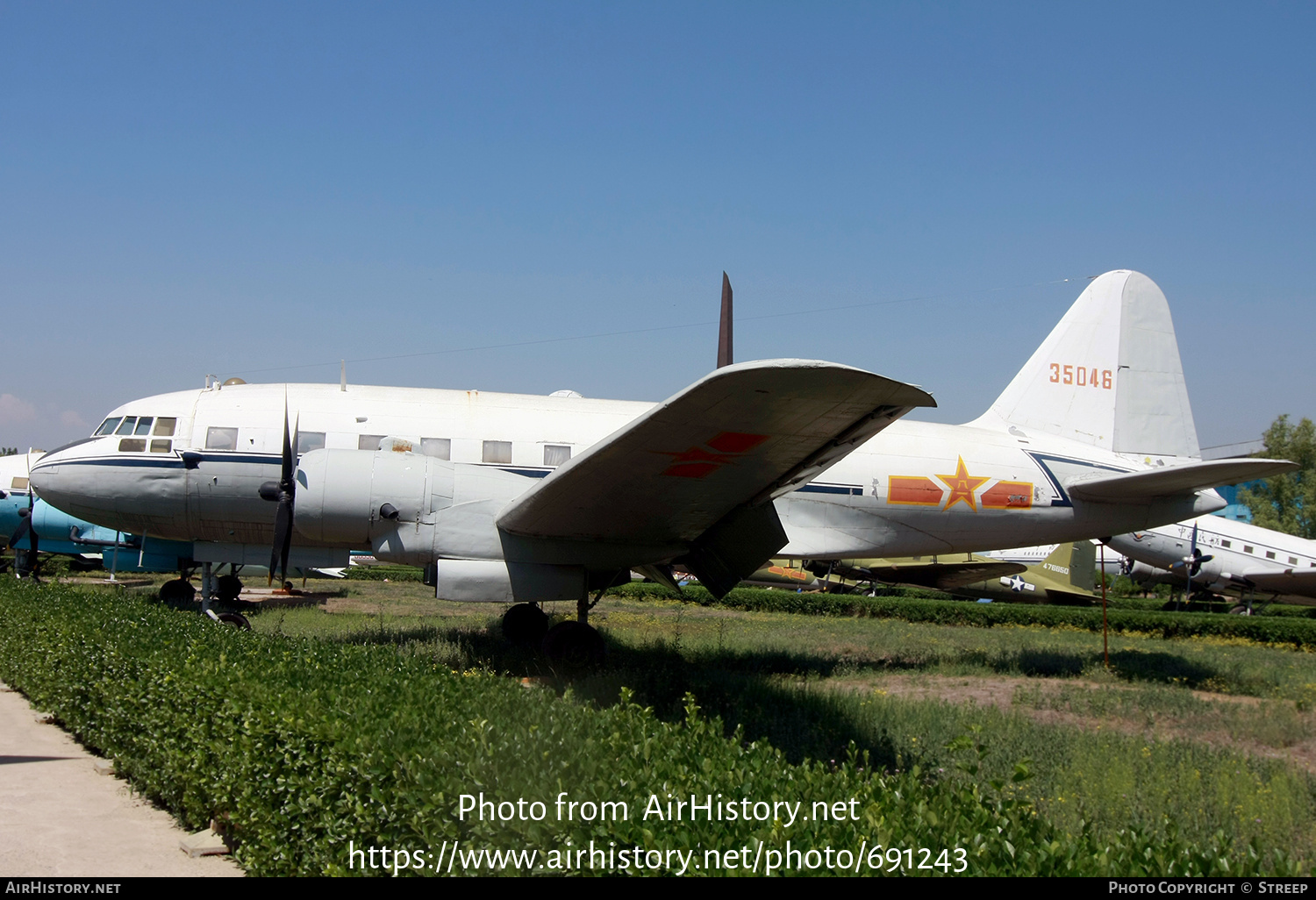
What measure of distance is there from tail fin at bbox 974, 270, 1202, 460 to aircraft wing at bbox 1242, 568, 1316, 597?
18.4 metres

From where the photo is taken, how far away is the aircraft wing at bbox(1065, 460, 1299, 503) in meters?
12.5

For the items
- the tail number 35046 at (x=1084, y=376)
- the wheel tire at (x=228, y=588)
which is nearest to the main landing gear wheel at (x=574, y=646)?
→ the tail number 35046 at (x=1084, y=376)

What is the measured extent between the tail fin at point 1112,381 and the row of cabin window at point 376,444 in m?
9.07

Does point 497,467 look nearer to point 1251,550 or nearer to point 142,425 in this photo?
point 142,425

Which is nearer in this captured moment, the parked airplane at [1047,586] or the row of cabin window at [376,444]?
the row of cabin window at [376,444]

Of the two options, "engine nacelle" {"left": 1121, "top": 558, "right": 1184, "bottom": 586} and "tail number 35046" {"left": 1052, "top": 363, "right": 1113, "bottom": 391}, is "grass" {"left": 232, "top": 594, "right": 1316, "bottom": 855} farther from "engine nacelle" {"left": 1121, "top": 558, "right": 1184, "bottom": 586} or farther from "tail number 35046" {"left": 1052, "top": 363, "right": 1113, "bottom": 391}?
"engine nacelle" {"left": 1121, "top": 558, "right": 1184, "bottom": 586}

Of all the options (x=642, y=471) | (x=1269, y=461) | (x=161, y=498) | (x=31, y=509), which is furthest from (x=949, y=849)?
(x=31, y=509)

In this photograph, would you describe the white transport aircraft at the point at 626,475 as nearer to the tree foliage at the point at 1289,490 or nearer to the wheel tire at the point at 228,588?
the wheel tire at the point at 228,588

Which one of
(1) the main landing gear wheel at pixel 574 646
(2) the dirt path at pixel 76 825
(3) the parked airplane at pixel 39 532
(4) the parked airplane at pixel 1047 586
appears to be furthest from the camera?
(4) the parked airplane at pixel 1047 586

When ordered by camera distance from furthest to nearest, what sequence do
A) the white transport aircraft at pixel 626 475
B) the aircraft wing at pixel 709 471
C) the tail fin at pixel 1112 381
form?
the tail fin at pixel 1112 381 → the white transport aircraft at pixel 626 475 → the aircraft wing at pixel 709 471

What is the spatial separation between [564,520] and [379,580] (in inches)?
1113

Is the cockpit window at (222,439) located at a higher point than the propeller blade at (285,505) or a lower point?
higher

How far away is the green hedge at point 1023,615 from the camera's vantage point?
69.7ft

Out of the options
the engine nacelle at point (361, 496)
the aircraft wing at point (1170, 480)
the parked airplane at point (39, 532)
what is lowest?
the parked airplane at point (39, 532)
